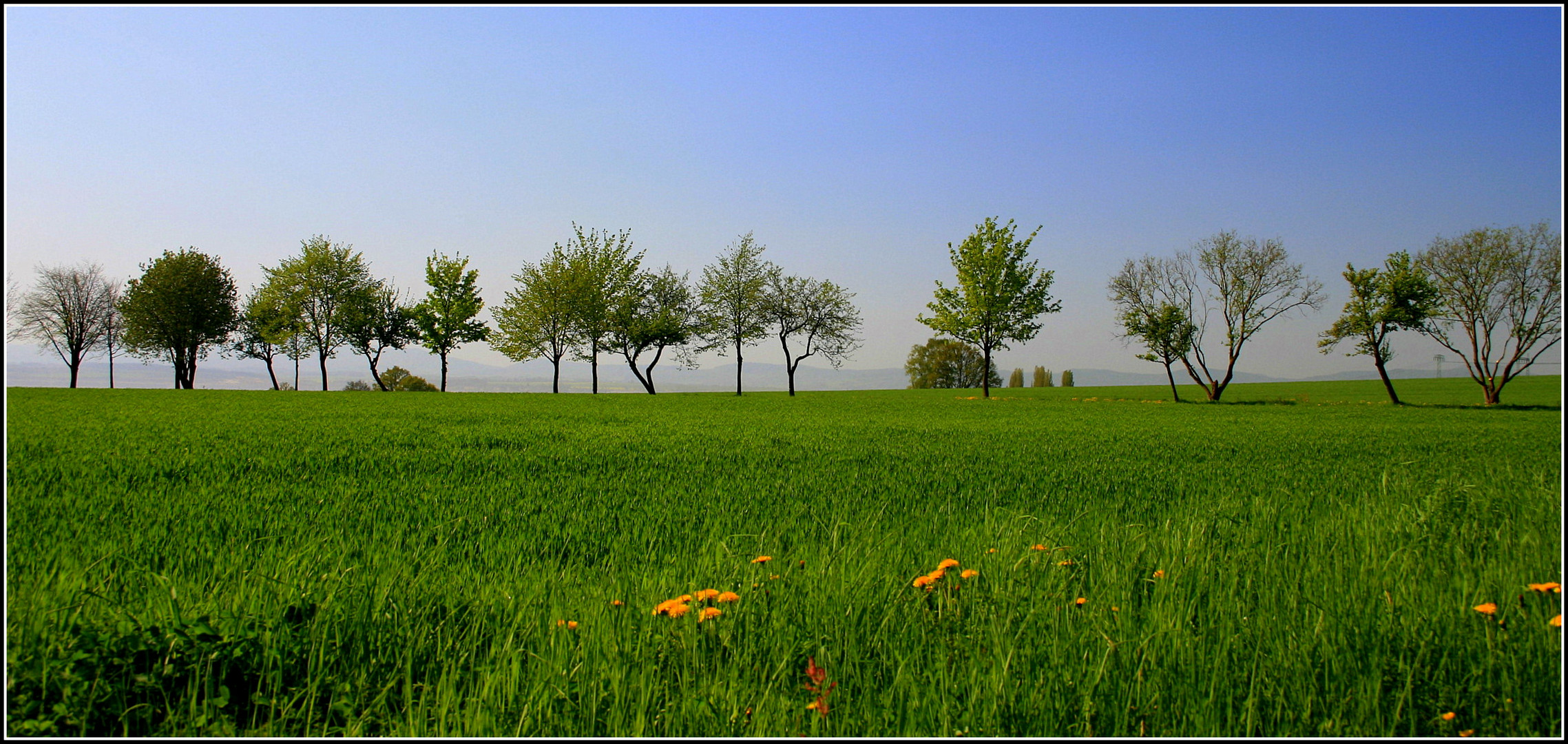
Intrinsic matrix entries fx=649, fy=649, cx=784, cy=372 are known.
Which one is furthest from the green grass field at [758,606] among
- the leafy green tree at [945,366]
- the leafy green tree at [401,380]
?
the leafy green tree at [945,366]

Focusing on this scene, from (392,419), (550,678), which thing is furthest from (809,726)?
(392,419)

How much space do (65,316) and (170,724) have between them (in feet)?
211

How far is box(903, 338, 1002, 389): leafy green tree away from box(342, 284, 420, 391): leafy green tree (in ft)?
204

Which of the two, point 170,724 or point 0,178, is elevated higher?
point 0,178

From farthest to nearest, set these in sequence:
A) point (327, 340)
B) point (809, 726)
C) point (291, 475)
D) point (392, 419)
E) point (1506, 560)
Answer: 1. point (327, 340)
2. point (392, 419)
3. point (291, 475)
4. point (1506, 560)
5. point (809, 726)

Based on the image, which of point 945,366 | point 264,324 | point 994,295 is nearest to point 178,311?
point 264,324

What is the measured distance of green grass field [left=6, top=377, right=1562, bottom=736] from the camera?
1.92m

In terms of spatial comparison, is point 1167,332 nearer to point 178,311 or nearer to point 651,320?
point 651,320

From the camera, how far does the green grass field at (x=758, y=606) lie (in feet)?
6.30

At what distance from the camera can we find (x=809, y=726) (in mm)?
1907

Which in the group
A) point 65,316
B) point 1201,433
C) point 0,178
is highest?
point 65,316

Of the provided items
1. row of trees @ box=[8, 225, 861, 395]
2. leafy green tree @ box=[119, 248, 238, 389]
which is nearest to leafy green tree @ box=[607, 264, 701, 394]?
row of trees @ box=[8, 225, 861, 395]

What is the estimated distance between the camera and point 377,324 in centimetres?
5444

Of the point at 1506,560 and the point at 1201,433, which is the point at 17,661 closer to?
the point at 1506,560
